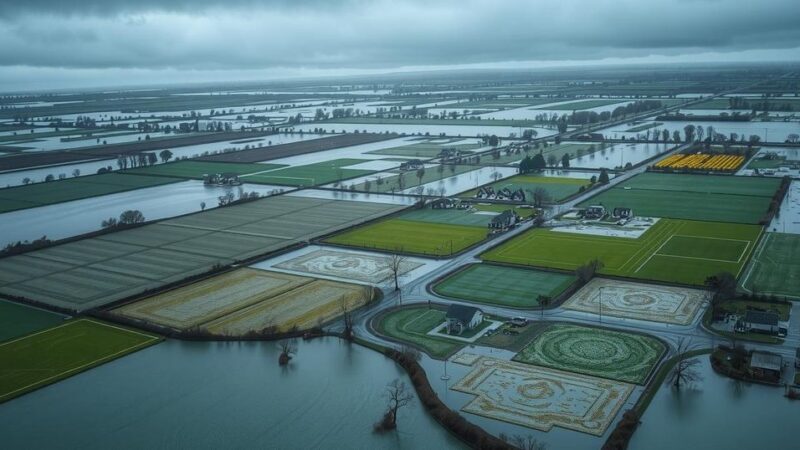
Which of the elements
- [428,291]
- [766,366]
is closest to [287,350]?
[428,291]

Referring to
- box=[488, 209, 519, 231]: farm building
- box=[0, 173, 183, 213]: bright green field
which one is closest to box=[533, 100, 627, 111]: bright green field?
box=[0, 173, 183, 213]: bright green field

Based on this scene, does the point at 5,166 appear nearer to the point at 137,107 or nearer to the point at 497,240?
the point at 497,240

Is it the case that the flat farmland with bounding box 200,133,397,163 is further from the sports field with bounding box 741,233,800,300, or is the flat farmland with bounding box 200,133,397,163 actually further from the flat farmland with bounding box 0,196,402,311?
the sports field with bounding box 741,233,800,300

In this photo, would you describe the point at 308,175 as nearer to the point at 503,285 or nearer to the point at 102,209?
the point at 102,209

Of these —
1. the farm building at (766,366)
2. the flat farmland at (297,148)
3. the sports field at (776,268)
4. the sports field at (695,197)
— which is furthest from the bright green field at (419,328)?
the flat farmland at (297,148)

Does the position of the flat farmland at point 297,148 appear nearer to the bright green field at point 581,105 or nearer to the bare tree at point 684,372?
the bright green field at point 581,105

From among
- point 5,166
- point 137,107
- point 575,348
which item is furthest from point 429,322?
point 137,107
